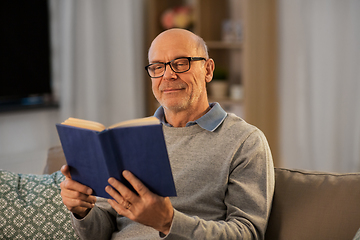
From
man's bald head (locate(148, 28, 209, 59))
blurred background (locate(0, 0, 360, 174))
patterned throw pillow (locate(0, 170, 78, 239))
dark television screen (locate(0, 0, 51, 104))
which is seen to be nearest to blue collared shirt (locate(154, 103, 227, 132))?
man's bald head (locate(148, 28, 209, 59))

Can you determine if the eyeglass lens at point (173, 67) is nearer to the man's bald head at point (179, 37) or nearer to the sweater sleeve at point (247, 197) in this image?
the man's bald head at point (179, 37)

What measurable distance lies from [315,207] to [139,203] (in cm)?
57

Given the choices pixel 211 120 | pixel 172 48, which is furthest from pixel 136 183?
pixel 172 48

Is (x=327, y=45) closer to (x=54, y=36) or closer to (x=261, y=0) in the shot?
(x=261, y=0)

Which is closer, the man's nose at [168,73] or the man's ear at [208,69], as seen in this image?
the man's nose at [168,73]

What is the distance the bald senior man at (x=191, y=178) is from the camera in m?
0.97

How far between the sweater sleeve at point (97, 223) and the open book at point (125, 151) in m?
0.29

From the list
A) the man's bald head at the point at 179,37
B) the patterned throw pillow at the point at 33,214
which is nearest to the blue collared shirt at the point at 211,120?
the man's bald head at the point at 179,37

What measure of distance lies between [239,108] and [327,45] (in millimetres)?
861

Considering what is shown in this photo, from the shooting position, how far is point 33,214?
1347 millimetres

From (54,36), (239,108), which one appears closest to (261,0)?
(239,108)

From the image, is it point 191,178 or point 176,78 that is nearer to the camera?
point 191,178

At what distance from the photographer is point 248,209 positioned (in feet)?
3.70

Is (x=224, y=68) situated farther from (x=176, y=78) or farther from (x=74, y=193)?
(x=74, y=193)
